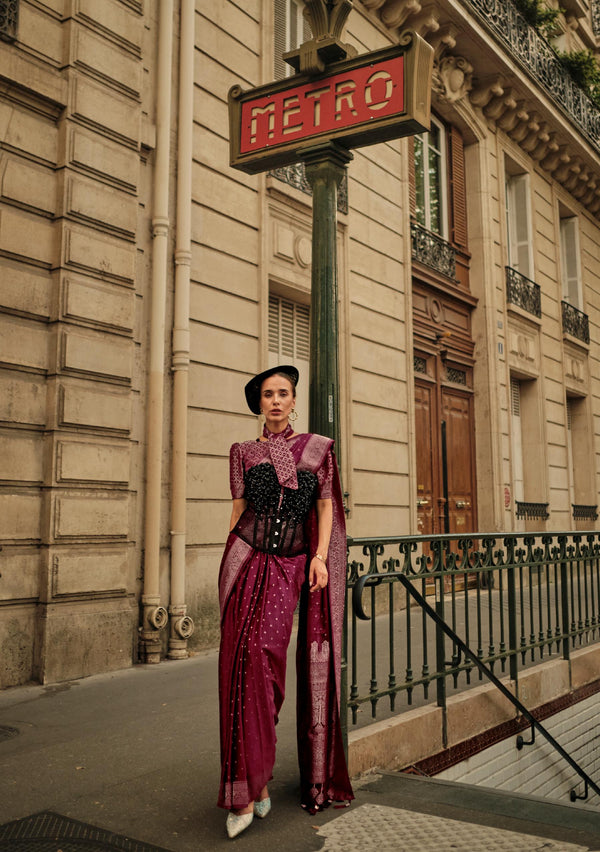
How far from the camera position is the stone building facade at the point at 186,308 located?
6.06 m

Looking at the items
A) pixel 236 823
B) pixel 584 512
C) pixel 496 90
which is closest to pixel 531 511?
pixel 584 512

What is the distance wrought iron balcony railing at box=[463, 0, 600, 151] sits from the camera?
12961mm

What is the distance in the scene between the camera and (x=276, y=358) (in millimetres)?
8953

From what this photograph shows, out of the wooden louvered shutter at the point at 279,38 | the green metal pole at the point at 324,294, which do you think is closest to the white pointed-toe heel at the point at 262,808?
the green metal pole at the point at 324,294

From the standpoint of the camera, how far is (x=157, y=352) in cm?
699

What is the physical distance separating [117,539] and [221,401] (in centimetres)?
185

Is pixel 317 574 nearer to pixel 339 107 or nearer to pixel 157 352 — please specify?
pixel 339 107

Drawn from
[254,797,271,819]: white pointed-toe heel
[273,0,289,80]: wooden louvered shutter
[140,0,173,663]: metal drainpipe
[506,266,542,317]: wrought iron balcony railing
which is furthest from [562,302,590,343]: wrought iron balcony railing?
[254,797,271,819]: white pointed-toe heel

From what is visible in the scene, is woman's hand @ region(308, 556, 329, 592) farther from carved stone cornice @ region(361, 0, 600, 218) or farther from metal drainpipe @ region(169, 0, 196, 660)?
carved stone cornice @ region(361, 0, 600, 218)

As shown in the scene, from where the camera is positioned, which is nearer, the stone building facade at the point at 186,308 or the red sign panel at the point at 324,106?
the red sign panel at the point at 324,106

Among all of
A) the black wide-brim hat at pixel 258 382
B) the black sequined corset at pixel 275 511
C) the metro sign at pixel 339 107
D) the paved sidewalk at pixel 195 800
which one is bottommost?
the paved sidewalk at pixel 195 800

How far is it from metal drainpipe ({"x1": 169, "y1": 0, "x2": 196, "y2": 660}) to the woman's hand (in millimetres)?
3664

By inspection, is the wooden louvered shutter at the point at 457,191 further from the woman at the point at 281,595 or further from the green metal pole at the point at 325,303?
the woman at the point at 281,595

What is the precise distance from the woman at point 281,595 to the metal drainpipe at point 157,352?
332 cm
